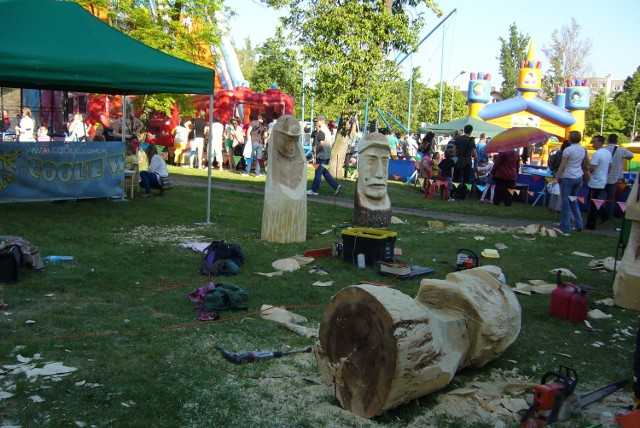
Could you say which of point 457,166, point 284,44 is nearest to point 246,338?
point 457,166

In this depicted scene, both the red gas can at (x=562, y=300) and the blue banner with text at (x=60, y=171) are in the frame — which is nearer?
the red gas can at (x=562, y=300)

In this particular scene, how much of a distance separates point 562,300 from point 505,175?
973 cm

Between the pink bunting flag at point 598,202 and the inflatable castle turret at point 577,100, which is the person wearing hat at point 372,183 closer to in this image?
the pink bunting flag at point 598,202

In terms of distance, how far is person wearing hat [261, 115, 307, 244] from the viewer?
8.63m

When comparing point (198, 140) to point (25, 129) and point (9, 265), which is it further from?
point (9, 265)

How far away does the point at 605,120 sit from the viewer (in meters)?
48.0

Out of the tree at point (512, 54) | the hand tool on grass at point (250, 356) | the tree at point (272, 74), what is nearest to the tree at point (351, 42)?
the hand tool on grass at point (250, 356)

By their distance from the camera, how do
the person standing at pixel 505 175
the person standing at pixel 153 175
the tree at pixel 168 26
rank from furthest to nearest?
the tree at pixel 168 26, the person standing at pixel 505 175, the person standing at pixel 153 175

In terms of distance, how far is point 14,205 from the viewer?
10680mm

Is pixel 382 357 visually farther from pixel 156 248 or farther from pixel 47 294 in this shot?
pixel 156 248

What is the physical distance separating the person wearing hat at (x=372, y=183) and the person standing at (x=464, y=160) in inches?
241

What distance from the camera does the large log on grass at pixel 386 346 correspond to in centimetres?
348

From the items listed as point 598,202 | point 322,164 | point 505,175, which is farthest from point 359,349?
point 505,175

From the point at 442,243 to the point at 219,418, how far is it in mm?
6531
